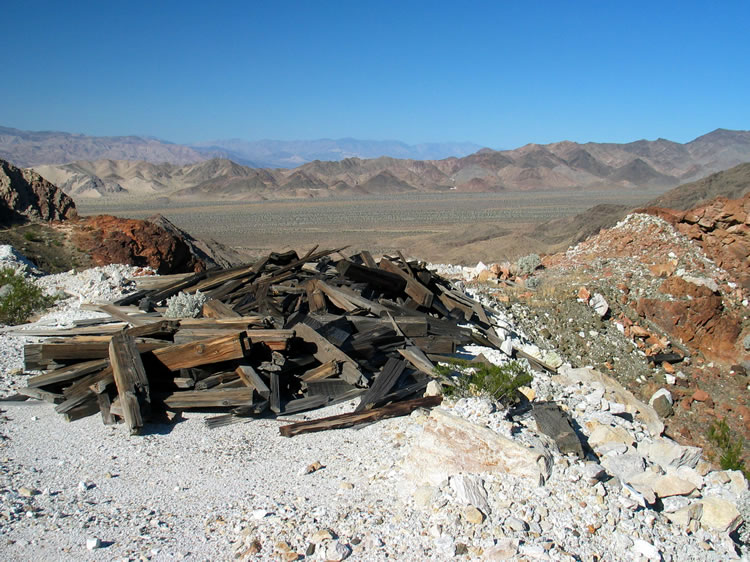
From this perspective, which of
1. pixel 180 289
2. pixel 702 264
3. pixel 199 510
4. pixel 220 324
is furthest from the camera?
pixel 702 264

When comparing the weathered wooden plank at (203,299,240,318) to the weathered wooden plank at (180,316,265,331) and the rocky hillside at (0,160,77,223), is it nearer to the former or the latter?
the weathered wooden plank at (180,316,265,331)

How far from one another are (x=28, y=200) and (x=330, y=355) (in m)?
16.3

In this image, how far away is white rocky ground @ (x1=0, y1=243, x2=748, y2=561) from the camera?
3430 mm

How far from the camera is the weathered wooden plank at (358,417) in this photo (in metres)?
4.82

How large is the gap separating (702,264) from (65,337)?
540 inches

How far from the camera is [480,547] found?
11.3ft

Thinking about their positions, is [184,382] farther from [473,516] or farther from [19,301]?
Result: [19,301]

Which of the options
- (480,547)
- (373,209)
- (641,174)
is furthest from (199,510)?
(641,174)

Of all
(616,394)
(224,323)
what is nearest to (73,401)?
(224,323)

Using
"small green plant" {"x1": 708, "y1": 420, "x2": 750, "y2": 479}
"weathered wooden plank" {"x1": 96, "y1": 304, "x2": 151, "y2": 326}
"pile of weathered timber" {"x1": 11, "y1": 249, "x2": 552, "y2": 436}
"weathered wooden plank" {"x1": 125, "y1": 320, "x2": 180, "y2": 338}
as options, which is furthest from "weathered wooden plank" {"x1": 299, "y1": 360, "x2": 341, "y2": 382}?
"small green plant" {"x1": 708, "y1": 420, "x2": 750, "y2": 479}

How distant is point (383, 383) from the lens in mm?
5422

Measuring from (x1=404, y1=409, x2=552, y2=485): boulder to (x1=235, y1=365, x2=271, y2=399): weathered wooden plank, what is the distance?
1.53 m

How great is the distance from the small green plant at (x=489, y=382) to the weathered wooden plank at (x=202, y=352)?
1.89 m

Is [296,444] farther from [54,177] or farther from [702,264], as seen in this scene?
[54,177]
